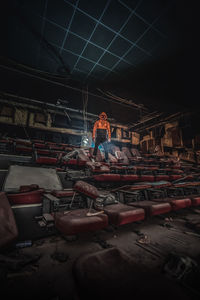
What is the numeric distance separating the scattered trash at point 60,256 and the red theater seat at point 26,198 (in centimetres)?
65

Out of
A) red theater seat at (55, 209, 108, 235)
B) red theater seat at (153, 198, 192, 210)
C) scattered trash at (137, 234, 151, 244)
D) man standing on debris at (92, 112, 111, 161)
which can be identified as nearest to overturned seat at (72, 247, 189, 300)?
red theater seat at (55, 209, 108, 235)

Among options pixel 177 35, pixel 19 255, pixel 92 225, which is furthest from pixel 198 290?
pixel 177 35

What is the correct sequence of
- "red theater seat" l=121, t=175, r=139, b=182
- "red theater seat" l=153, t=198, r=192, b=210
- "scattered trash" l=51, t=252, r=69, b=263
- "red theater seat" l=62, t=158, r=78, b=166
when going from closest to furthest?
"scattered trash" l=51, t=252, r=69, b=263, "red theater seat" l=153, t=198, r=192, b=210, "red theater seat" l=121, t=175, r=139, b=182, "red theater seat" l=62, t=158, r=78, b=166

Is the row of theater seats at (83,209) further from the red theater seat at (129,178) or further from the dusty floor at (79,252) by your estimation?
the red theater seat at (129,178)

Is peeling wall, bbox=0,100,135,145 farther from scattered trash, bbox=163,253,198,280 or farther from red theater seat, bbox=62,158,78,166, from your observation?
scattered trash, bbox=163,253,198,280

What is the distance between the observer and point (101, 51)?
4090mm

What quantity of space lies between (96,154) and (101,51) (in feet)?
12.5

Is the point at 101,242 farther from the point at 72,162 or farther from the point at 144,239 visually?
the point at 72,162

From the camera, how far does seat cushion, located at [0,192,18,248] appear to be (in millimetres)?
1088

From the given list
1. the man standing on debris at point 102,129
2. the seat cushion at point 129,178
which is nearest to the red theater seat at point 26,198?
the seat cushion at point 129,178

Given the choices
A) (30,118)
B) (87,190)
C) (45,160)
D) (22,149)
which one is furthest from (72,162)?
(30,118)

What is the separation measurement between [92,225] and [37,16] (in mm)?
4808

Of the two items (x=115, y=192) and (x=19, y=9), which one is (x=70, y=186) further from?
(x=19, y=9)

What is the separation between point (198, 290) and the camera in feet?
2.65
